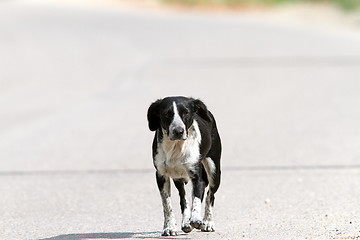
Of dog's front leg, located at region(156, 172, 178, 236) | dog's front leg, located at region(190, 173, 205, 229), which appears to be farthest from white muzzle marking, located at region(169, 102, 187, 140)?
dog's front leg, located at region(156, 172, 178, 236)

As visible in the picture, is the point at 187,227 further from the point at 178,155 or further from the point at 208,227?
the point at 208,227

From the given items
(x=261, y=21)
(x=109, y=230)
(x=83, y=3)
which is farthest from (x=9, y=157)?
(x=83, y=3)

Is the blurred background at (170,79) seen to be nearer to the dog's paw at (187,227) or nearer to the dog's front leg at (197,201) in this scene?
the dog's front leg at (197,201)

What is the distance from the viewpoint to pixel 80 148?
14.7m

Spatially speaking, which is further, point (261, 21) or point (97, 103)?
point (261, 21)

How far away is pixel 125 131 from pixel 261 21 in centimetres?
2865

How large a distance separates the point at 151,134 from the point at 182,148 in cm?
850

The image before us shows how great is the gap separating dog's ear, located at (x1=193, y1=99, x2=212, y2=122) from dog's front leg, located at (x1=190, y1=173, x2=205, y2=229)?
1.54 ft

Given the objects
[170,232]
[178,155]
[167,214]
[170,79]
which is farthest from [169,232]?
[170,79]

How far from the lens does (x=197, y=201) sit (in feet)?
24.8

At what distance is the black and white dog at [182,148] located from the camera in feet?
24.5

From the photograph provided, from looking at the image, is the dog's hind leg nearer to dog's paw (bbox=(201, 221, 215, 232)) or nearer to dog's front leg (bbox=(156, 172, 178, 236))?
dog's front leg (bbox=(156, 172, 178, 236))

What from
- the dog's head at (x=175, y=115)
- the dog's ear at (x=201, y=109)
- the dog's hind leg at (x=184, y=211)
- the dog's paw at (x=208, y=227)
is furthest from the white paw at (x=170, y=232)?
the dog's ear at (x=201, y=109)

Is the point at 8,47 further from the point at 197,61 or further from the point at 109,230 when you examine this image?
the point at 109,230
